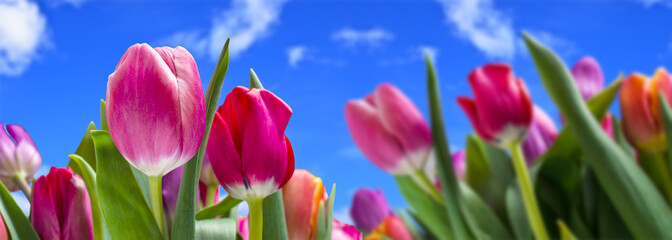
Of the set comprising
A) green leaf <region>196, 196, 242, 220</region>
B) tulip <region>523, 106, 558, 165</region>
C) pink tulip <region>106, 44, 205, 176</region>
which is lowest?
green leaf <region>196, 196, 242, 220</region>

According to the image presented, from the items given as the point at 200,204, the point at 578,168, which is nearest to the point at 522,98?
the point at 578,168

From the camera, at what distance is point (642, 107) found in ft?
2.07

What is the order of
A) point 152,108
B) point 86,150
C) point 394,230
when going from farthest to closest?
point 394,230 < point 86,150 < point 152,108

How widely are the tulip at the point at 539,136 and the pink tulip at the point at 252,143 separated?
0.47m

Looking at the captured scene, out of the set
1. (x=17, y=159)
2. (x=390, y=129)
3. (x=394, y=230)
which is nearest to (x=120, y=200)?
(x=17, y=159)

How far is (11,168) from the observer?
34 centimetres

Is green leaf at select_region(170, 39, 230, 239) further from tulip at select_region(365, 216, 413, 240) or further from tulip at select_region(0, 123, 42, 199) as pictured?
tulip at select_region(365, 216, 413, 240)

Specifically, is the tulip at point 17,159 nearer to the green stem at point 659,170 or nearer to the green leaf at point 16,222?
the green leaf at point 16,222

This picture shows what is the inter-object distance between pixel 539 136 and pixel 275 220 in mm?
471

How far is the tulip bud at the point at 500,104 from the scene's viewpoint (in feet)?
1.81

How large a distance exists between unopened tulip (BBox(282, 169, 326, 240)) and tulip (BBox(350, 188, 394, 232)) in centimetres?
59

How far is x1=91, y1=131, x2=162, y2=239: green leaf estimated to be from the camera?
0.25m

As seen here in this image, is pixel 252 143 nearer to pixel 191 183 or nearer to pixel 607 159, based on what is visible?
pixel 191 183

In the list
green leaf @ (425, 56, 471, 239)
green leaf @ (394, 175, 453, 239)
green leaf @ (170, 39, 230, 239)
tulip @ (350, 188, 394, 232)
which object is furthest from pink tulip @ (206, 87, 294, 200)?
tulip @ (350, 188, 394, 232)
